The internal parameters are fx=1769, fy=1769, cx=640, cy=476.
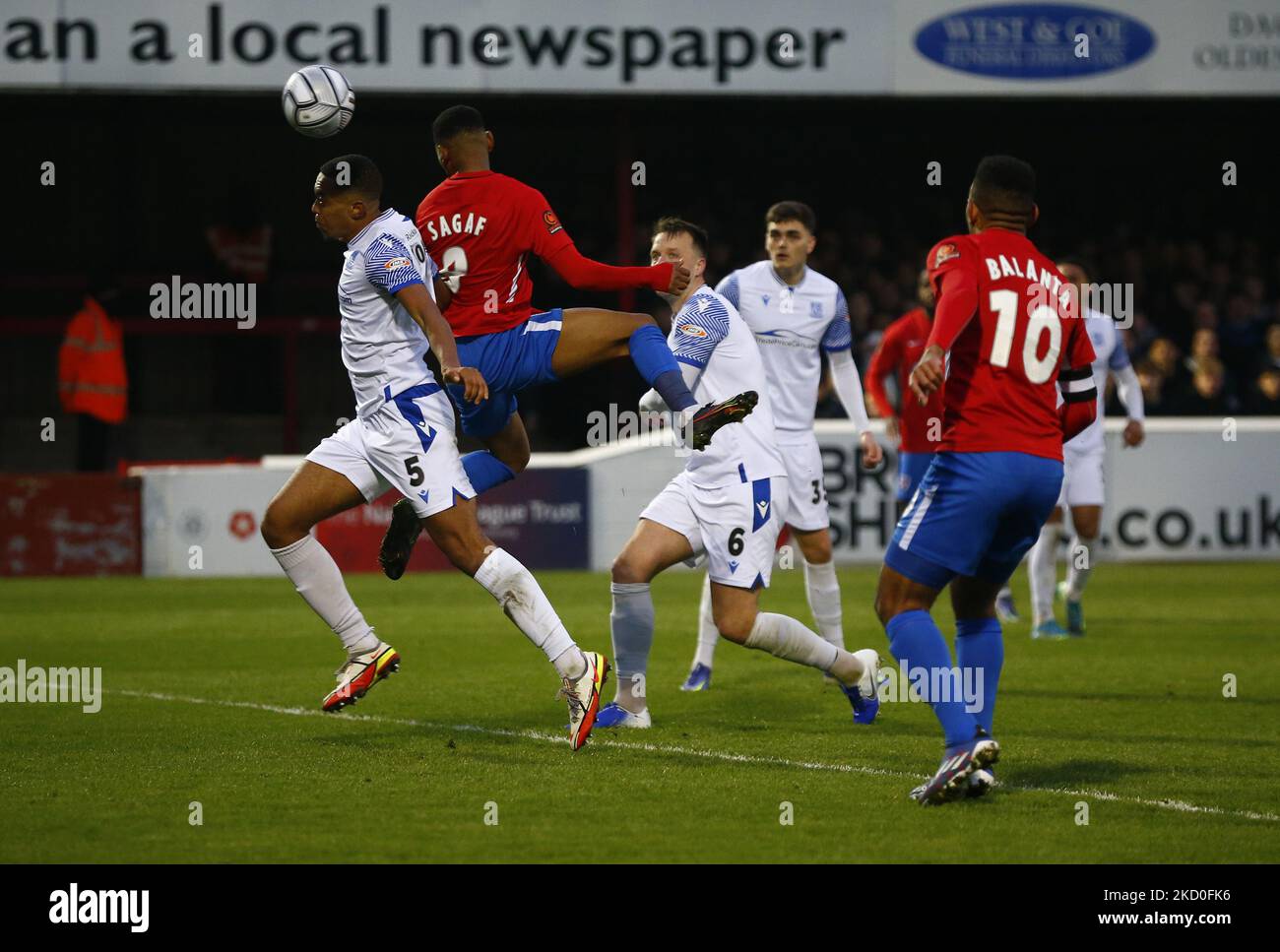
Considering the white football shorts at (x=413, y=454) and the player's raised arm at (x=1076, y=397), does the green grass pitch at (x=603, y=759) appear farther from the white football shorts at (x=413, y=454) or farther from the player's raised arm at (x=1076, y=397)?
the player's raised arm at (x=1076, y=397)

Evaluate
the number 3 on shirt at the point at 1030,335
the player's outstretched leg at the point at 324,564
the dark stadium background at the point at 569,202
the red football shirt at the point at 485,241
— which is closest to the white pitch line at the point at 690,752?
the player's outstretched leg at the point at 324,564

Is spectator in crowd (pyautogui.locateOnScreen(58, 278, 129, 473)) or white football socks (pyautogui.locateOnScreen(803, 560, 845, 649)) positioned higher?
spectator in crowd (pyautogui.locateOnScreen(58, 278, 129, 473))

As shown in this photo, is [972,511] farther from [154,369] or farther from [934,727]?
[154,369]

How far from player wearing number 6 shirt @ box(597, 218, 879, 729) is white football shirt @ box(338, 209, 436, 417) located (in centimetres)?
99

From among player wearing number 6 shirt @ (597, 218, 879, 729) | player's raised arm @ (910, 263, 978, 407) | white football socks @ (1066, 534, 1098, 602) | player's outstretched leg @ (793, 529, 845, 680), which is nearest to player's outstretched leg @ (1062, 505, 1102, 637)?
white football socks @ (1066, 534, 1098, 602)

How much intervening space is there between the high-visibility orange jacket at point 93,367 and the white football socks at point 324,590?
12.3 meters

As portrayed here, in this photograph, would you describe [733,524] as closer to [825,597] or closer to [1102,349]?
[825,597]

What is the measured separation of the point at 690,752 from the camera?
6836 millimetres

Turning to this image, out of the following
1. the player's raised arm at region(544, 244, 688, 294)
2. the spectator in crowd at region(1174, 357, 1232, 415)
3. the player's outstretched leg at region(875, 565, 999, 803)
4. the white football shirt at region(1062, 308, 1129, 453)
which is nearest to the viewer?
the player's outstretched leg at region(875, 565, 999, 803)

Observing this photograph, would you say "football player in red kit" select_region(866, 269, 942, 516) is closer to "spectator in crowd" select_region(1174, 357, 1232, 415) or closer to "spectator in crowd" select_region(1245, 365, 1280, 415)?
"spectator in crowd" select_region(1174, 357, 1232, 415)

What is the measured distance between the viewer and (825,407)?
1811 centimetres

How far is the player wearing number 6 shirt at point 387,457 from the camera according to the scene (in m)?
6.73

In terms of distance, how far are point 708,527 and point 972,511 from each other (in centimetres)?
172

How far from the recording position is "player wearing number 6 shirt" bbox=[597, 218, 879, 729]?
714 centimetres
